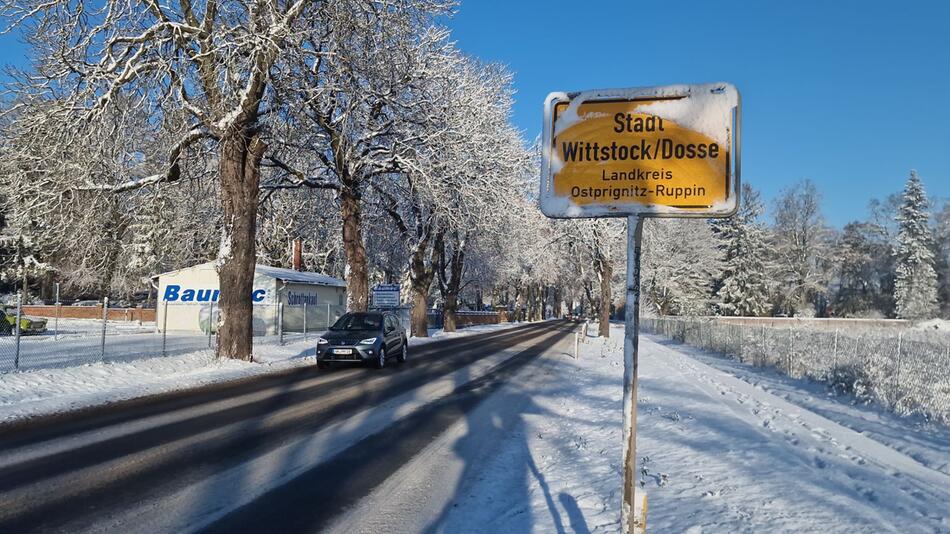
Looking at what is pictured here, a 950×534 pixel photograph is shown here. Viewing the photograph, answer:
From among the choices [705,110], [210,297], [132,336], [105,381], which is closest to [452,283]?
[210,297]

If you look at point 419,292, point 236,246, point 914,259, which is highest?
point 914,259

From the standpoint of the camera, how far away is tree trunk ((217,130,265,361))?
1639 centimetres

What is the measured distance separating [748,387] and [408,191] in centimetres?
1562

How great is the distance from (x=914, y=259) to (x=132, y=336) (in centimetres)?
6307

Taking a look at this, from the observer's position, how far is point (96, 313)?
152 ft

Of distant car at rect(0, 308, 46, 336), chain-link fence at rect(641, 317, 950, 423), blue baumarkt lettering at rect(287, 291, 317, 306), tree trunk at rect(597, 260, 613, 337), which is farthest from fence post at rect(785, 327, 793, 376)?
distant car at rect(0, 308, 46, 336)

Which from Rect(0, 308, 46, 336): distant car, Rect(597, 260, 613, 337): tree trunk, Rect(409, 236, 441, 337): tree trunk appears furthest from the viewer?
Rect(597, 260, 613, 337): tree trunk

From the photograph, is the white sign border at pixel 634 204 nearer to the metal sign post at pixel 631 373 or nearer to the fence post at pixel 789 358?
the metal sign post at pixel 631 373

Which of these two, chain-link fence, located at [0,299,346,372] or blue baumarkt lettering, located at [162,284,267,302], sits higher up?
blue baumarkt lettering, located at [162,284,267,302]

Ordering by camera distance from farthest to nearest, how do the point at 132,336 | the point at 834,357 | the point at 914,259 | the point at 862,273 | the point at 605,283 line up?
the point at 862,273 < the point at 914,259 < the point at 605,283 < the point at 132,336 < the point at 834,357

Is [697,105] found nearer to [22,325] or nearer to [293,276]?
[22,325]

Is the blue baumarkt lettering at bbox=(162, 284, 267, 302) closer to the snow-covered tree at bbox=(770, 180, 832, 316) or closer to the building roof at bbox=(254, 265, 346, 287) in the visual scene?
the building roof at bbox=(254, 265, 346, 287)

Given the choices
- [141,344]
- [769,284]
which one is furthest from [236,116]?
[769,284]

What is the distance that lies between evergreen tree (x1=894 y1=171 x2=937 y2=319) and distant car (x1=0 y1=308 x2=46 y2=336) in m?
63.0
